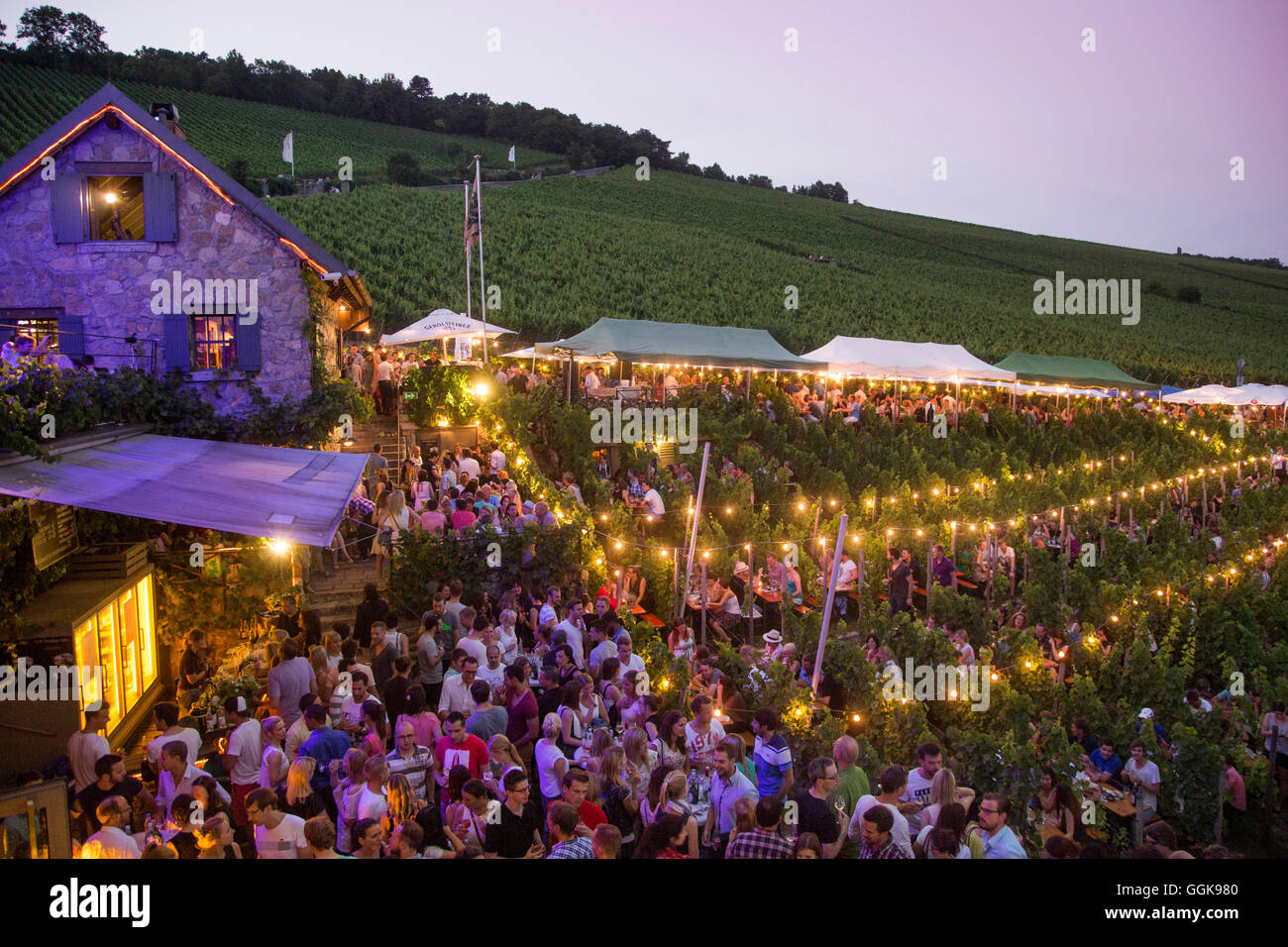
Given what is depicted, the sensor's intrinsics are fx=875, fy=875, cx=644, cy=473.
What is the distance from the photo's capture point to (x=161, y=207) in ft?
45.5

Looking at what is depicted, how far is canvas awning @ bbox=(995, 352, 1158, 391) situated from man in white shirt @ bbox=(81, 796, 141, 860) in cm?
2616

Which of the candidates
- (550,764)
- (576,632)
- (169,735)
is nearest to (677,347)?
(576,632)

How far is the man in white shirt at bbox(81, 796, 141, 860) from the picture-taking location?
4.78 metres

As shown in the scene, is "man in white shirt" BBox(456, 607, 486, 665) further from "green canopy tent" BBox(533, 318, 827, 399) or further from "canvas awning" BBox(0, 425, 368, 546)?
"green canopy tent" BBox(533, 318, 827, 399)

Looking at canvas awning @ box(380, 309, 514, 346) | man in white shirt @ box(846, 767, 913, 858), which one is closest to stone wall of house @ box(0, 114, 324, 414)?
canvas awning @ box(380, 309, 514, 346)

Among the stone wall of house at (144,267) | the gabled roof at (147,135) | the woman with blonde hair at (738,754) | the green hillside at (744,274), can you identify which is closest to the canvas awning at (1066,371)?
the green hillside at (744,274)

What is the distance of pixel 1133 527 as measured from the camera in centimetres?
1739

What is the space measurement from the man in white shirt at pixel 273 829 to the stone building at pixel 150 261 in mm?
10623

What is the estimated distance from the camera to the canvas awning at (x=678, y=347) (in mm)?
18844

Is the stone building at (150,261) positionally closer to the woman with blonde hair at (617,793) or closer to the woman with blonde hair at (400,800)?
the woman with blonde hair at (400,800)

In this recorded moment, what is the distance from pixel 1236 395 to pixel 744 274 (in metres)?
33.0
